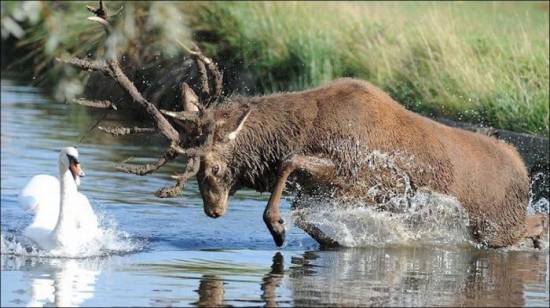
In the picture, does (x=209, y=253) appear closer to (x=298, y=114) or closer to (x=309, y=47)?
(x=298, y=114)

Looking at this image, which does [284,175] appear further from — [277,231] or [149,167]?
[149,167]

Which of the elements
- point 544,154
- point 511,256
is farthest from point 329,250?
point 544,154

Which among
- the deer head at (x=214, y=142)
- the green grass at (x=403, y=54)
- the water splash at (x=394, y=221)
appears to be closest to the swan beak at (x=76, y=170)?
the deer head at (x=214, y=142)

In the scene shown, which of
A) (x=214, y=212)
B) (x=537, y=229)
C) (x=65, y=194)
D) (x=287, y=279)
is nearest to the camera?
(x=287, y=279)

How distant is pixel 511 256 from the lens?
37.1 feet

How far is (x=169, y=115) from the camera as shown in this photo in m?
10.3

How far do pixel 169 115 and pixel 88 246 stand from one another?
1226 mm

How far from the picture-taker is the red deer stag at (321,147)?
10.8 meters

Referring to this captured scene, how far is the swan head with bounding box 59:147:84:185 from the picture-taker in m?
10.0

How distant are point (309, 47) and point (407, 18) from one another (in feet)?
7.86

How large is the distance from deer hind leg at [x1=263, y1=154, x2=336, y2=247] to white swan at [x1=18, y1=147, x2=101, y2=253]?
4.67 ft

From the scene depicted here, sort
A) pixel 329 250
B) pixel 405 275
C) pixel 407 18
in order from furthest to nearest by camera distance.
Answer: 1. pixel 407 18
2. pixel 329 250
3. pixel 405 275

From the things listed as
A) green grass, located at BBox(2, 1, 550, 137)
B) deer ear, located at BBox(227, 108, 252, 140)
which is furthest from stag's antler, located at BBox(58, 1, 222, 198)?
green grass, located at BBox(2, 1, 550, 137)

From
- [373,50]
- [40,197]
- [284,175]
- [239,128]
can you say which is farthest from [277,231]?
[373,50]
